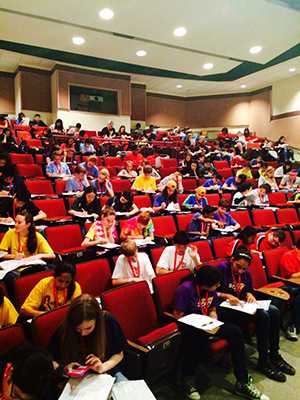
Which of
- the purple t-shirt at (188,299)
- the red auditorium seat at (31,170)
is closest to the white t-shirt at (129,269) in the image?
the purple t-shirt at (188,299)

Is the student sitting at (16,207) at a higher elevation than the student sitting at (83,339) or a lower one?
higher

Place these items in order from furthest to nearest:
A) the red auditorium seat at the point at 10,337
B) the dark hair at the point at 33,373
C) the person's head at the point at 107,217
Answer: the person's head at the point at 107,217 < the red auditorium seat at the point at 10,337 < the dark hair at the point at 33,373

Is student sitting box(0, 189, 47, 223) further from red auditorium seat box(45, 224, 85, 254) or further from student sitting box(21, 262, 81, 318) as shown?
student sitting box(21, 262, 81, 318)

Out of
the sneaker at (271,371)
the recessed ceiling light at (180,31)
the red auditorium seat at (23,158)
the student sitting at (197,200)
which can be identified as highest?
the recessed ceiling light at (180,31)

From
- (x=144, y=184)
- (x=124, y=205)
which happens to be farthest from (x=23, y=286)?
(x=144, y=184)

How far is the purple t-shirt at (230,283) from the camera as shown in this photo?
3.06 m

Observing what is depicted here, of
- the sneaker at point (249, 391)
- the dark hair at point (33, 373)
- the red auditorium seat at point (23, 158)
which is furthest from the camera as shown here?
the red auditorium seat at point (23, 158)

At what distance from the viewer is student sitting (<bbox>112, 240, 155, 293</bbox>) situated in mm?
3086

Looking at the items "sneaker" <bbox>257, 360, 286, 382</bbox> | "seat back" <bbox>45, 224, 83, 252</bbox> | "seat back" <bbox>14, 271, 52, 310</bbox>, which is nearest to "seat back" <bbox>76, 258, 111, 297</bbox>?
"seat back" <bbox>14, 271, 52, 310</bbox>

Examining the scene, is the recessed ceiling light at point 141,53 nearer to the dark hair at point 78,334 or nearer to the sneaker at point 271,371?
the sneaker at point 271,371

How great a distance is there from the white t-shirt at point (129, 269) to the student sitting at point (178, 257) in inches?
7.1

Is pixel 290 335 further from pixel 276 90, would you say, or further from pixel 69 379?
pixel 276 90

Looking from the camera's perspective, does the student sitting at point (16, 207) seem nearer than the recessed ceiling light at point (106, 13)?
Yes

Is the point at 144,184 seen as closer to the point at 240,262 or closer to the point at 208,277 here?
the point at 240,262
